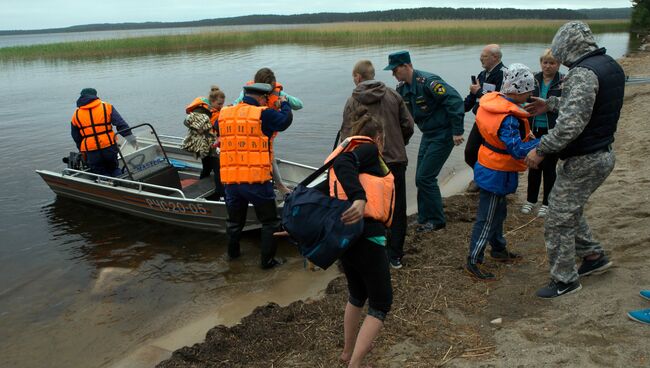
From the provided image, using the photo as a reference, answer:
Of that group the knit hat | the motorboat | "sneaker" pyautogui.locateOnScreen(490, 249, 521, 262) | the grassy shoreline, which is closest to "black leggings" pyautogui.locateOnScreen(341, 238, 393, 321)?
the knit hat

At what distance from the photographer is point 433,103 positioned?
5270 millimetres

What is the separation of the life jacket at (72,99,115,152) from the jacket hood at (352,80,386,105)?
4457mm

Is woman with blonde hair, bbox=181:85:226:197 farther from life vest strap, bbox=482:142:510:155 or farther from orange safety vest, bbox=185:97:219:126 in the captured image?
life vest strap, bbox=482:142:510:155

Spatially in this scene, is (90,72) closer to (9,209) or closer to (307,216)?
(9,209)

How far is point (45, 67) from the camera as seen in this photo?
31625mm

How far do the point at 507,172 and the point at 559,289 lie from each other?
921 mm

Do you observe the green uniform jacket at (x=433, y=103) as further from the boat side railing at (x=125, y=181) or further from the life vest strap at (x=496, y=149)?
the boat side railing at (x=125, y=181)

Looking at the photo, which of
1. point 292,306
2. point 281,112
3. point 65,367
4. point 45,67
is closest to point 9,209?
point 65,367

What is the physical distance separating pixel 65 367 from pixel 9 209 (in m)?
5.26

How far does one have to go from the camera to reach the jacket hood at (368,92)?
425 cm

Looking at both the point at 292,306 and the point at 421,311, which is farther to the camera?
the point at 292,306

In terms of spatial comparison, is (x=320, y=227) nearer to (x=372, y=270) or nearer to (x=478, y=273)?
(x=372, y=270)

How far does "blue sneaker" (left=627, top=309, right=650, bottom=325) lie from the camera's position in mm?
3143

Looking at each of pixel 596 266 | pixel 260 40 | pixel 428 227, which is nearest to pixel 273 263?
pixel 428 227
